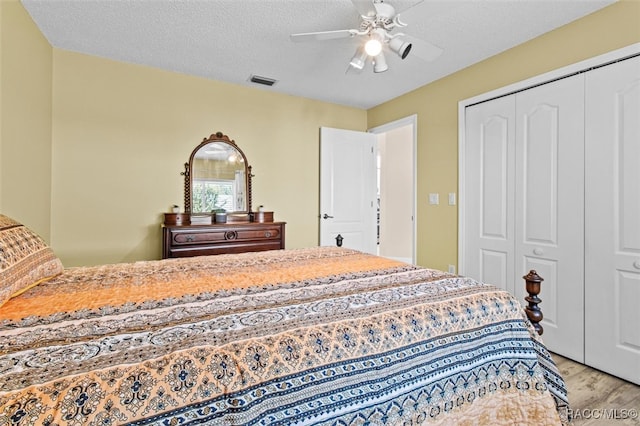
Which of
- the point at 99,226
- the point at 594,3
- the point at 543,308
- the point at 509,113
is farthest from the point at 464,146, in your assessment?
the point at 99,226

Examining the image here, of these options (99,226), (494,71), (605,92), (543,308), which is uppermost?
(494,71)

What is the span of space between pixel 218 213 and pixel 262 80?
1521mm

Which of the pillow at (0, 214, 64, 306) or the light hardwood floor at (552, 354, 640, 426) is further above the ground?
the pillow at (0, 214, 64, 306)

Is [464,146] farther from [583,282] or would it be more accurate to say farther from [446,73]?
[583,282]

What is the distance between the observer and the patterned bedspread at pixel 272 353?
72 cm

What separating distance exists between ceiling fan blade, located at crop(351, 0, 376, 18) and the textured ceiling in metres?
0.34

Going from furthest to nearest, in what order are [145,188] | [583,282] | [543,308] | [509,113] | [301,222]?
[301,222] < [145,188] < [509,113] < [543,308] < [583,282]

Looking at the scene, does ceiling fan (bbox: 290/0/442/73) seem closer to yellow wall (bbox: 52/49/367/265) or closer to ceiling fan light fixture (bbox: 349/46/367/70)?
ceiling fan light fixture (bbox: 349/46/367/70)

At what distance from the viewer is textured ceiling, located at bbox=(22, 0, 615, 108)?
2.20 m

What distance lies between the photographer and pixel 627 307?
2.11 metres

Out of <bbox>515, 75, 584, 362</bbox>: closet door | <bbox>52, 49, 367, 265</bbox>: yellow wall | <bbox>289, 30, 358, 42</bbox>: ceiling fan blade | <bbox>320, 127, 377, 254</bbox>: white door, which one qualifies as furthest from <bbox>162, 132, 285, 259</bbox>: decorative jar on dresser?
<bbox>515, 75, 584, 362</bbox>: closet door

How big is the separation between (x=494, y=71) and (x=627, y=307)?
212 cm

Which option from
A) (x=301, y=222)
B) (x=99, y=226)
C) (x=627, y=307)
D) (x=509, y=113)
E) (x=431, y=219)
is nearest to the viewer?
(x=627, y=307)

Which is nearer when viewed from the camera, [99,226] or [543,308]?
[543,308]
